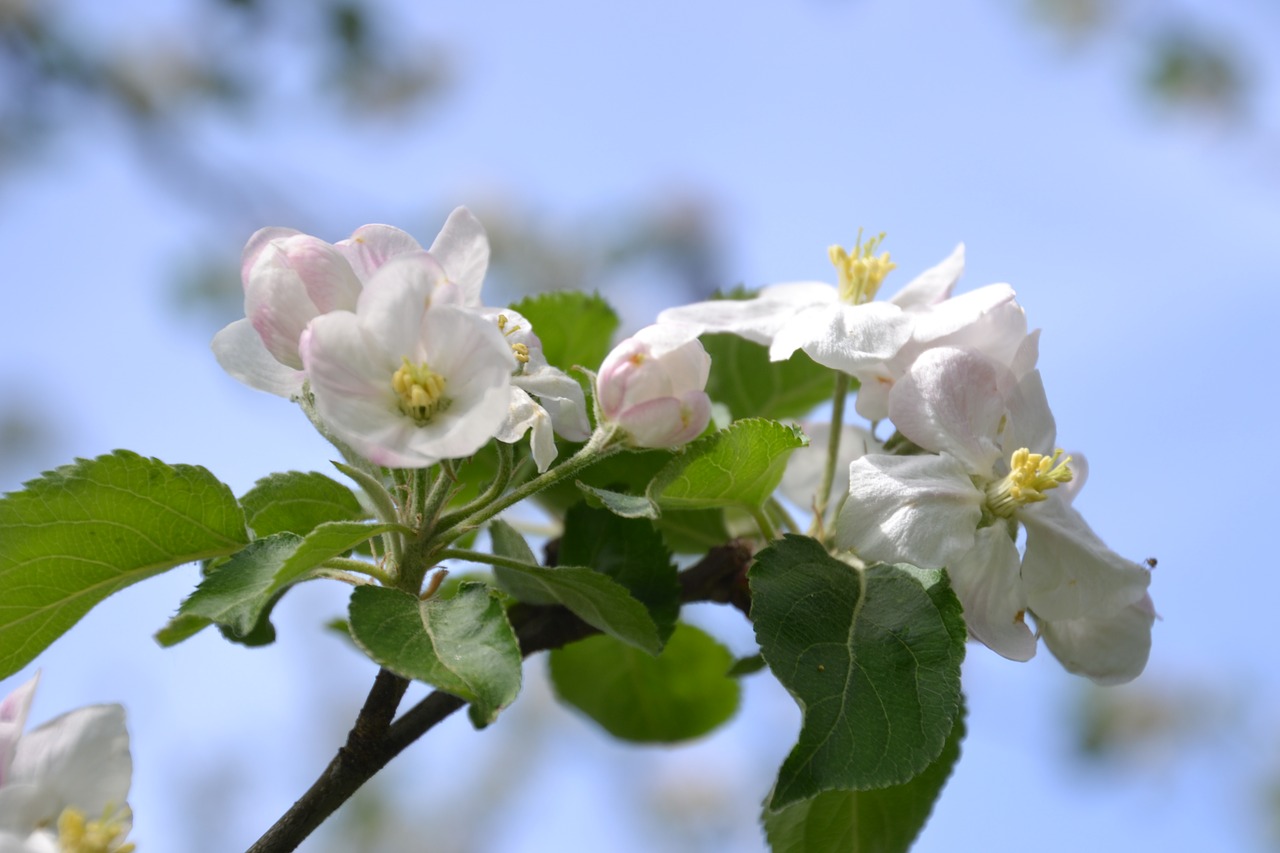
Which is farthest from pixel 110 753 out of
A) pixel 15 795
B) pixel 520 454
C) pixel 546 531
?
pixel 546 531

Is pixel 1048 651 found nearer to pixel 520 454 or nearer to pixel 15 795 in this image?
pixel 520 454

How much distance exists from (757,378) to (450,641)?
0.62 metres

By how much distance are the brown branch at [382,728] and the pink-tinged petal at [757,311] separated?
19cm

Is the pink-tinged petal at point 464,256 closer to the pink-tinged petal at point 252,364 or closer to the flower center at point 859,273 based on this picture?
the pink-tinged petal at point 252,364

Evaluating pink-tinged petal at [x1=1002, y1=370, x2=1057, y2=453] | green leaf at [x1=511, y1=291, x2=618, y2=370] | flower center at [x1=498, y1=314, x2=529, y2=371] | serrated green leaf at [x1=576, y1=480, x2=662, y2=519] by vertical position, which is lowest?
pink-tinged petal at [x1=1002, y1=370, x2=1057, y2=453]

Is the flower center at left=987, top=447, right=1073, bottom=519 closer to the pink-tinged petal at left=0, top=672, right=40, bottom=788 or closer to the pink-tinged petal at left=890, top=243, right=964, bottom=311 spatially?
the pink-tinged petal at left=890, top=243, right=964, bottom=311

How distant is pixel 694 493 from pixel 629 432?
0.08m

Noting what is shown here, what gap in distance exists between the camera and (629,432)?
87cm

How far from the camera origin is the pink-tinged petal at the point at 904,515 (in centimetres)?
85

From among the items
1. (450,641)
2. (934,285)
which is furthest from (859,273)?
(450,641)

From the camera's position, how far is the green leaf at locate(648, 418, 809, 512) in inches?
33.4

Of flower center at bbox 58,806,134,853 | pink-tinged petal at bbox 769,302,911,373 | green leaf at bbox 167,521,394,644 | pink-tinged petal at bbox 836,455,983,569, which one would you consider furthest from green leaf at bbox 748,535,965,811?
flower center at bbox 58,806,134,853

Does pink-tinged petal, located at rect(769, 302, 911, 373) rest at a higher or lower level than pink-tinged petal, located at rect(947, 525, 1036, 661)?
higher

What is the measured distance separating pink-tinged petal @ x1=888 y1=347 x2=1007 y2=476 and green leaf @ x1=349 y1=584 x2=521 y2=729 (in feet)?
1.12
